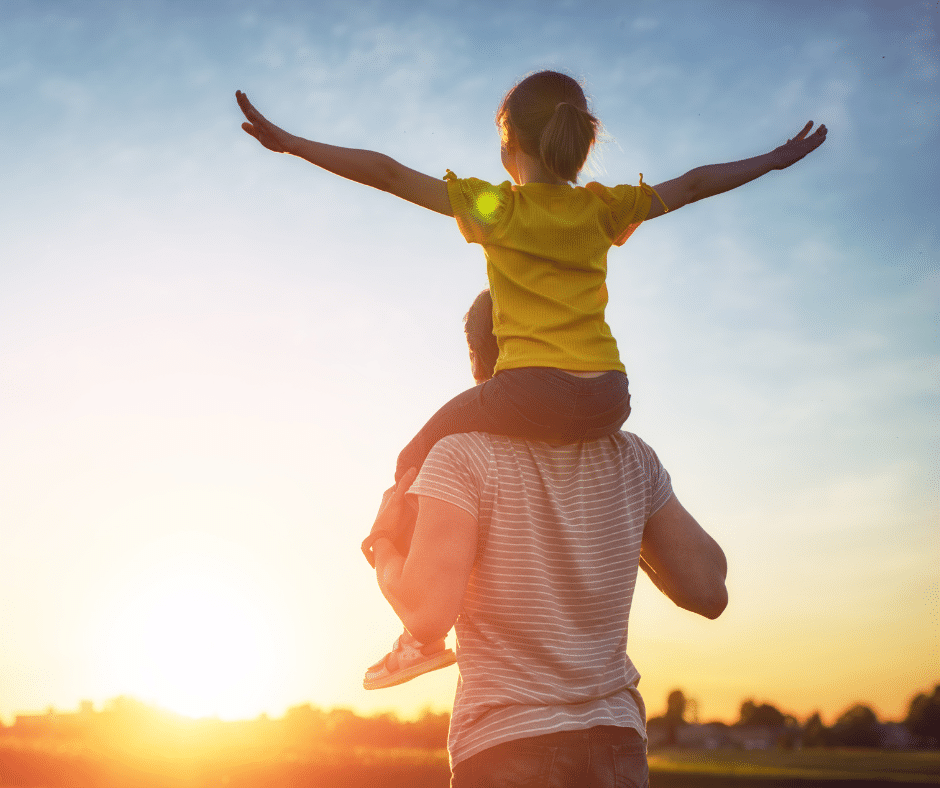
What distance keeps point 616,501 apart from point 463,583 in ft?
1.67

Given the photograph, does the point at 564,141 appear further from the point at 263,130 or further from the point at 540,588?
the point at 540,588

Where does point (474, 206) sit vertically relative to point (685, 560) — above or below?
above

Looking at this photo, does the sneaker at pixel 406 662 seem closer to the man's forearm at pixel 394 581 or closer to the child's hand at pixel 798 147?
the man's forearm at pixel 394 581

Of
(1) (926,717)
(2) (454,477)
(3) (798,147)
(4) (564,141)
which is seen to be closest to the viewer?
(2) (454,477)

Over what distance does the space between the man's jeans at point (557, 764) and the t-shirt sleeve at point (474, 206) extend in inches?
54.5

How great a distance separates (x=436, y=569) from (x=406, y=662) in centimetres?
49

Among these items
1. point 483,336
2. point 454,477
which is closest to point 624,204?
point 483,336

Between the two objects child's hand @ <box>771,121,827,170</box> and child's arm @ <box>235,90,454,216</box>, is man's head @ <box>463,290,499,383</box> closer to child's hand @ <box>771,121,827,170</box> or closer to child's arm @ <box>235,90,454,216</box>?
child's arm @ <box>235,90,454,216</box>

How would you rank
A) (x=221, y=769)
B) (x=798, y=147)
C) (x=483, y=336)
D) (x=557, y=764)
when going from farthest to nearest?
(x=221, y=769), (x=798, y=147), (x=483, y=336), (x=557, y=764)

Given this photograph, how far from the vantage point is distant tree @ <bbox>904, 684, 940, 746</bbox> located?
63594mm

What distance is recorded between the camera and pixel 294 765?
17656mm

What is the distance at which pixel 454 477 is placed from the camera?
74.7 inches

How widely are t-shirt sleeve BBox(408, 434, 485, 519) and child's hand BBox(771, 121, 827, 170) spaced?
1576 mm

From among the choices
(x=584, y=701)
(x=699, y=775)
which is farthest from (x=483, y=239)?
(x=699, y=775)
